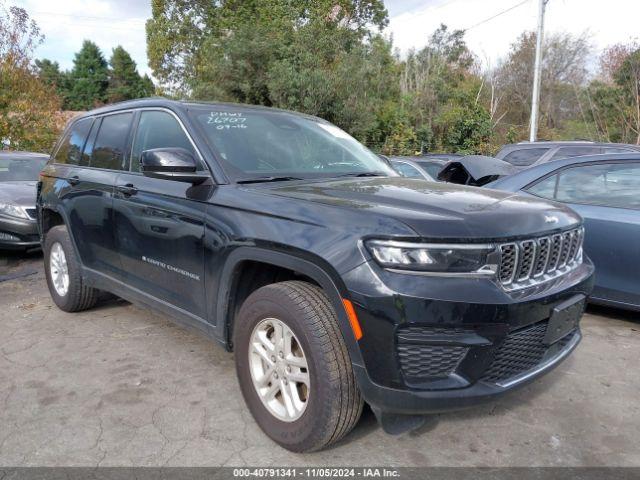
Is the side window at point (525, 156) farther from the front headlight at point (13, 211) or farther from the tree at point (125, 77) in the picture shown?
the tree at point (125, 77)

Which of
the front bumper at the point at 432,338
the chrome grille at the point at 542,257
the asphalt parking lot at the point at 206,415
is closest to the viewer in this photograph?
the front bumper at the point at 432,338

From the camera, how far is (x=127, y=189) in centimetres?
364

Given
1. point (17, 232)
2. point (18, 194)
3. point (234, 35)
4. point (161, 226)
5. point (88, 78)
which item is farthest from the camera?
point (88, 78)

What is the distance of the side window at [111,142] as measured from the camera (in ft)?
13.0

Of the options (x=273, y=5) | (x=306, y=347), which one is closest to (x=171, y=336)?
(x=306, y=347)

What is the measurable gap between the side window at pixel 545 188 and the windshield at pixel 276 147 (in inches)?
65.8

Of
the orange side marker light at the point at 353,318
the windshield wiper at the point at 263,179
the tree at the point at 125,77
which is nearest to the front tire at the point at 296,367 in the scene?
the orange side marker light at the point at 353,318

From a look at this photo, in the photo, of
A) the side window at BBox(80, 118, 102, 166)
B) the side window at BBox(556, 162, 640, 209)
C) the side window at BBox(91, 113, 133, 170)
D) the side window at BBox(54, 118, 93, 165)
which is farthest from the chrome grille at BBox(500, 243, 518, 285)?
the side window at BBox(54, 118, 93, 165)

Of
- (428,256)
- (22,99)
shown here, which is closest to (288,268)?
(428,256)

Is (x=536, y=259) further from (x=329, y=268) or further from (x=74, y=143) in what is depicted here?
(x=74, y=143)

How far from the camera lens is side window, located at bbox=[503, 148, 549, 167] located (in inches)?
338

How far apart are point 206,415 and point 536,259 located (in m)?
1.99

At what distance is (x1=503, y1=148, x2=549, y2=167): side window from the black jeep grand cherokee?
18.5 feet

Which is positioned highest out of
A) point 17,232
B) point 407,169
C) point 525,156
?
point 525,156
